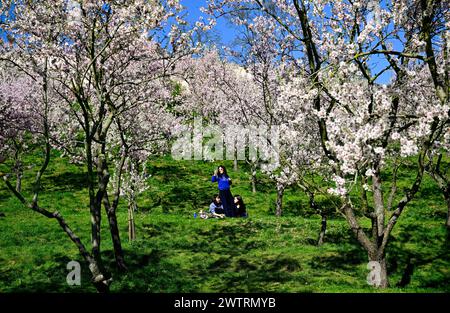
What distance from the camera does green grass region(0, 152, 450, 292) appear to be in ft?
36.9

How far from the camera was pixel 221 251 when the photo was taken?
14.6 meters

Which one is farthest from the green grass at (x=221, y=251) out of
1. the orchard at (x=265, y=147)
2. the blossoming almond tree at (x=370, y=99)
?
the blossoming almond tree at (x=370, y=99)

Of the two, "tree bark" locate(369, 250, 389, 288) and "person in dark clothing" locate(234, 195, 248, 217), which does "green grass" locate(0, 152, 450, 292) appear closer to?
"tree bark" locate(369, 250, 389, 288)

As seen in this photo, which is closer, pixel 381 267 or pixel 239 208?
pixel 381 267

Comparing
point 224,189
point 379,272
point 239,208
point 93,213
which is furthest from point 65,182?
point 379,272

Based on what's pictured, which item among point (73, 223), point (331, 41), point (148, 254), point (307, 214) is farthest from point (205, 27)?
point (307, 214)

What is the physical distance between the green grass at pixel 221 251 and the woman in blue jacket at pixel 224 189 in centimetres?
118

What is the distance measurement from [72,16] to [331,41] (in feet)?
18.7

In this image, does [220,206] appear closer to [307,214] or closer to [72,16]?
[307,214]

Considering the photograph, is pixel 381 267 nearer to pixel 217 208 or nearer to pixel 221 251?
pixel 221 251

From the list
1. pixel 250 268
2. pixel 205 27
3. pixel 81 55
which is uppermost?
pixel 205 27

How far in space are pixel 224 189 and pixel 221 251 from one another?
16.8 ft

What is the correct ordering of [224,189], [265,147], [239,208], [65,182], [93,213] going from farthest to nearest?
1. [65,182]
2. [239,208]
3. [224,189]
4. [265,147]
5. [93,213]

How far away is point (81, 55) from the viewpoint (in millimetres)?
10898
